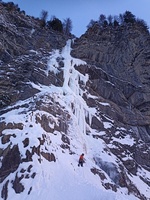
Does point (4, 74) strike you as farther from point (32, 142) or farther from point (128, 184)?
point (128, 184)

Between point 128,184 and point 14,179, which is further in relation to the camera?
point 128,184

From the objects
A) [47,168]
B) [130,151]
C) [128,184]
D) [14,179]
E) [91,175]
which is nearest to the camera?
[14,179]

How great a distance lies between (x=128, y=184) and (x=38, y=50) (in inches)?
732

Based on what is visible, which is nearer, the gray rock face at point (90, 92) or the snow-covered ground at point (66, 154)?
the snow-covered ground at point (66, 154)

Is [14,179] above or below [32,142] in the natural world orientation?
below

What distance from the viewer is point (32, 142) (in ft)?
60.3

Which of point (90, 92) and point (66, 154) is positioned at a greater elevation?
point (90, 92)

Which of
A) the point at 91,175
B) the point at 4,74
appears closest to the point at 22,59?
the point at 4,74

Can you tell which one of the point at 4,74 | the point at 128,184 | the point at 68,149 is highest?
the point at 4,74

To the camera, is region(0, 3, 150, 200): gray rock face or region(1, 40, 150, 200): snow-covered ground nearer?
region(1, 40, 150, 200): snow-covered ground

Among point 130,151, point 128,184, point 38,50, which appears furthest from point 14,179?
point 38,50

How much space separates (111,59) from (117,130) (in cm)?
1104

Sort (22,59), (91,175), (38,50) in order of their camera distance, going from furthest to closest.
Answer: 1. (38,50)
2. (22,59)
3. (91,175)

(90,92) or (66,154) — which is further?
(90,92)
